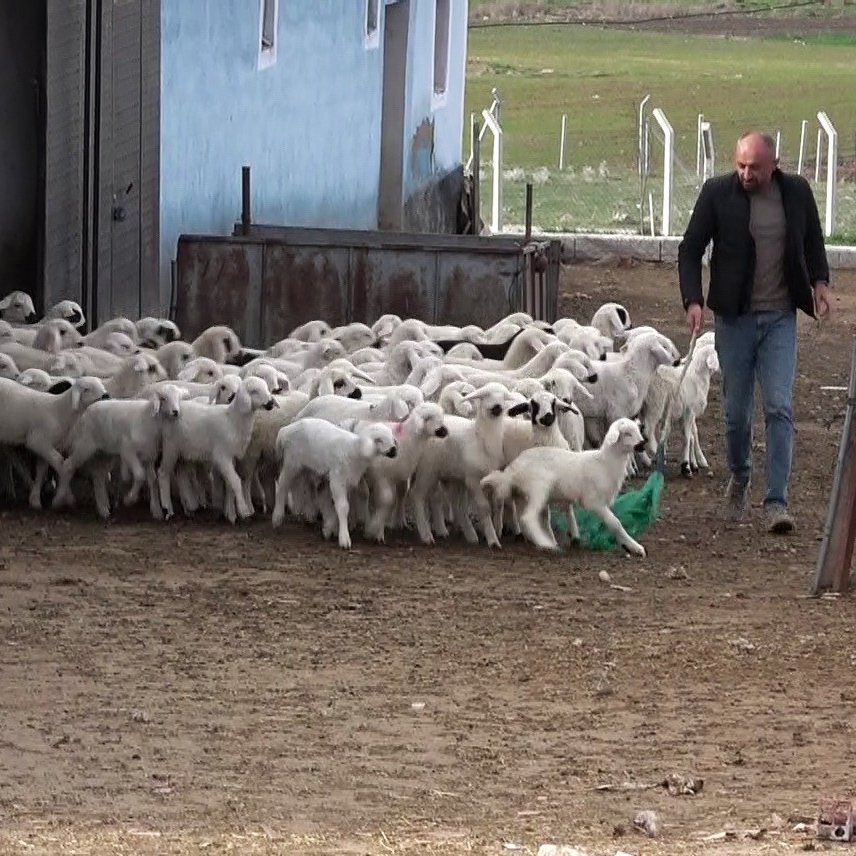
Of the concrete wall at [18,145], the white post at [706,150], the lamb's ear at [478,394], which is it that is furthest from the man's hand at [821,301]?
the white post at [706,150]

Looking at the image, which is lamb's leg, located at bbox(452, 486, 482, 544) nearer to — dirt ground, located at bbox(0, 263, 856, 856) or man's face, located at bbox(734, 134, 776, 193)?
dirt ground, located at bbox(0, 263, 856, 856)

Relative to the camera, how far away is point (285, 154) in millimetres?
20750

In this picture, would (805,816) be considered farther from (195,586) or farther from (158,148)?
(158,148)

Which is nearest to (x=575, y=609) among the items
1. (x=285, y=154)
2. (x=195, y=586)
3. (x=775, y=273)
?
(x=195, y=586)

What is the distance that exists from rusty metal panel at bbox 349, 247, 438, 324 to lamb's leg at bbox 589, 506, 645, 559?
5.19 meters

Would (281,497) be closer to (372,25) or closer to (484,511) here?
(484,511)

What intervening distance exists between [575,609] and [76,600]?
81.6 inches

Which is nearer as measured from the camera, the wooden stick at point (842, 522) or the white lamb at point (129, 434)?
the wooden stick at point (842, 522)

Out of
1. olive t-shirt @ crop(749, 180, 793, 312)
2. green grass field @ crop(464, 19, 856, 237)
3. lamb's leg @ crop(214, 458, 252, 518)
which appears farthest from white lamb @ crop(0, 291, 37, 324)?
green grass field @ crop(464, 19, 856, 237)

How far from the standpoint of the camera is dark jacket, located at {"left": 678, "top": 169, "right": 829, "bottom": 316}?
11742 millimetres

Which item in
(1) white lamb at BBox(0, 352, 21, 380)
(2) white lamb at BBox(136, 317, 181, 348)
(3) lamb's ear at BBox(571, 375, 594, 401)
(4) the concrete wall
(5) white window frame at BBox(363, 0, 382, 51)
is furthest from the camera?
(5) white window frame at BBox(363, 0, 382, 51)

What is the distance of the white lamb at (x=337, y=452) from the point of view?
10875 millimetres

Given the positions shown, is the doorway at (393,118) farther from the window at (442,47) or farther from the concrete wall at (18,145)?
the concrete wall at (18,145)

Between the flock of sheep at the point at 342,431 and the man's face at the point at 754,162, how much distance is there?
1.35 m
